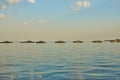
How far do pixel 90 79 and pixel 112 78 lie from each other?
210 cm

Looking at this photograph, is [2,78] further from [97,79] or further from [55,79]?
[97,79]

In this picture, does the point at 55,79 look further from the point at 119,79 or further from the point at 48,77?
the point at 119,79

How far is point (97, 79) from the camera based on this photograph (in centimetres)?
2364

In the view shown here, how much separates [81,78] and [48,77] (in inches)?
124

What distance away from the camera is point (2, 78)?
23922 millimetres

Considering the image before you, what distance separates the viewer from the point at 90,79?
78.0ft

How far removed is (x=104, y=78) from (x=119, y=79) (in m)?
1.50

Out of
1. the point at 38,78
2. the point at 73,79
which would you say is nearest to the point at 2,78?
the point at 38,78

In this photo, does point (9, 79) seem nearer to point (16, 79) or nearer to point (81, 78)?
point (16, 79)

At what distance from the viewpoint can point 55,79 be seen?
77.4 feet

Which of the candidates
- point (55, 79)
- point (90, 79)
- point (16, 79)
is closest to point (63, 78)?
point (55, 79)

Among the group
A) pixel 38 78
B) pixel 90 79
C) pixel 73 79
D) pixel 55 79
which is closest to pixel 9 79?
pixel 38 78

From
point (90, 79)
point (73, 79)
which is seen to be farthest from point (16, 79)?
point (90, 79)

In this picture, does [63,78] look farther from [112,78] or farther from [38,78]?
[112,78]
